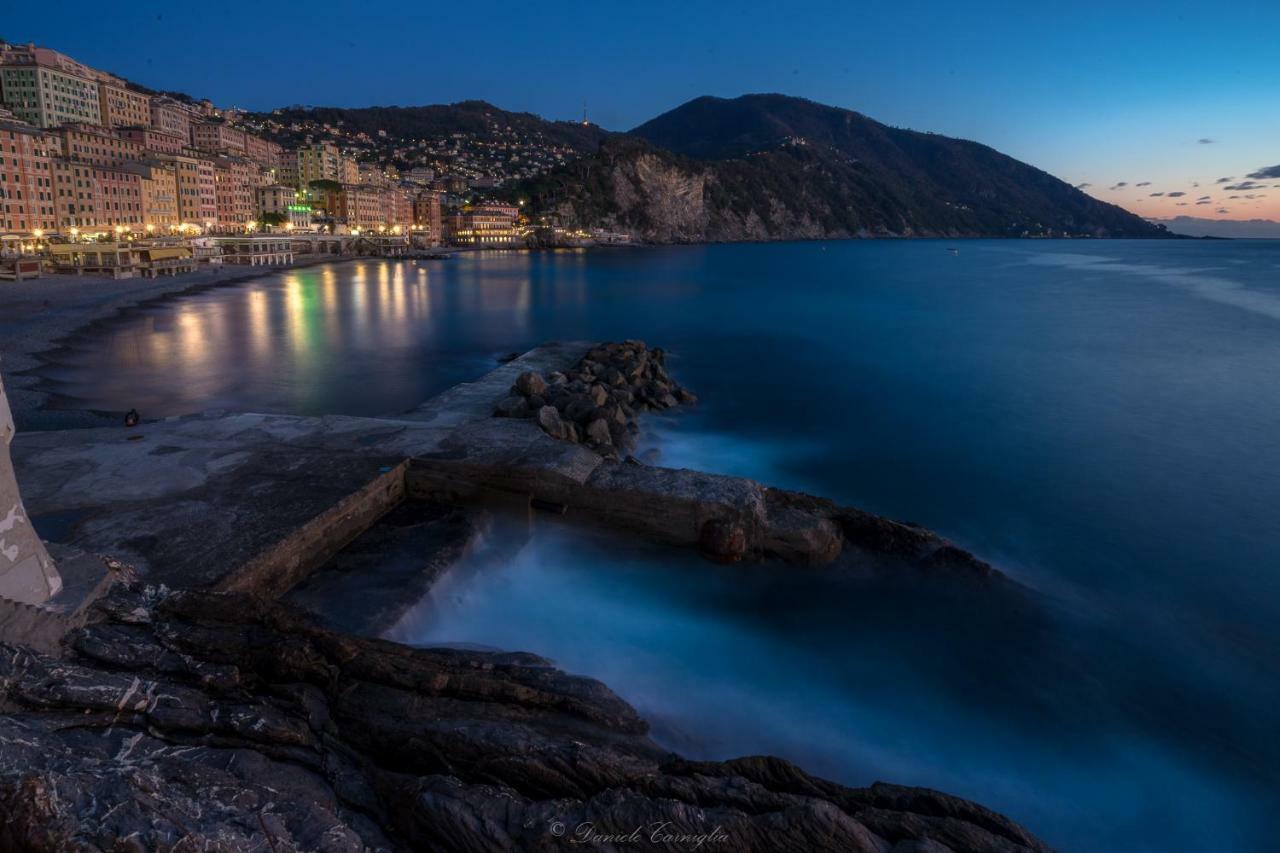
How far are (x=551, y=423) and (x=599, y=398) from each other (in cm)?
268

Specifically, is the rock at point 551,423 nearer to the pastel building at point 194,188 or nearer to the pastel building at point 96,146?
the pastel building at point 96,146

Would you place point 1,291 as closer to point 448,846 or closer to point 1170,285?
point 448,846

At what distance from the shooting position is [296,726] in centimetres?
406

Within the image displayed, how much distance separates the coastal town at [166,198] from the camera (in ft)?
170

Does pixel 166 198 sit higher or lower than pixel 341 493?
higher

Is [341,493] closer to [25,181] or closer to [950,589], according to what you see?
[950,589]

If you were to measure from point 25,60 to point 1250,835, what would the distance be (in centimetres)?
10417

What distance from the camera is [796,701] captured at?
670cm

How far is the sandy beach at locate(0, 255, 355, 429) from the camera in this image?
46.7ft

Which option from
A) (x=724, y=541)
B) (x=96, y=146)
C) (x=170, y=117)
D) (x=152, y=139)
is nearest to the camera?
(x=724, y=541)

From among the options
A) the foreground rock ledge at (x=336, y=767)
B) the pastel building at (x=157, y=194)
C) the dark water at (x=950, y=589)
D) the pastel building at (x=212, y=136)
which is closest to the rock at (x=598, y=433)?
the dark water at (x=950, y=589)

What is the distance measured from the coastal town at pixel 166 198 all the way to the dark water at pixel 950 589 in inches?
1211

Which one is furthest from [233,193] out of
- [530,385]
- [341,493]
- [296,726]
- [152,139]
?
[296,726]

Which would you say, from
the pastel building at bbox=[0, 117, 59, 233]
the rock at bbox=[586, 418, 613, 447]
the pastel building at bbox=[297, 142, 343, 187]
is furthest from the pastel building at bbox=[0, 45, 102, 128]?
the rock at bbox=[586, 418, 613, 447]
